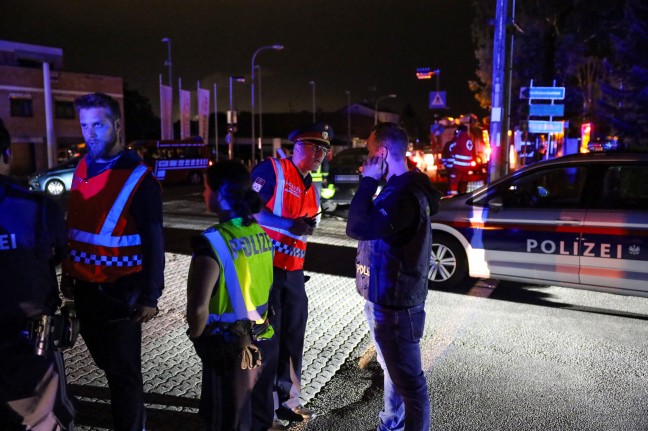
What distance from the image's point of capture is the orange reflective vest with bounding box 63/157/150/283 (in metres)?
2.92

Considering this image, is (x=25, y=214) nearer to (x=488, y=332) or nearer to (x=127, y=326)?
(x=127, y=326)

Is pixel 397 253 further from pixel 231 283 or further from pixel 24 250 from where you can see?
pixel 24 250

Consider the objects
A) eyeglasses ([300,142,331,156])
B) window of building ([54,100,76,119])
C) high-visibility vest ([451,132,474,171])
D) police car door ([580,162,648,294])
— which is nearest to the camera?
eyeglasses ([300,142,331,156])

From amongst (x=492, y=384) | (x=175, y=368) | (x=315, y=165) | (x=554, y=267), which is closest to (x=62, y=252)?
(x=315, y=165)

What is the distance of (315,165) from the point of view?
150 inches

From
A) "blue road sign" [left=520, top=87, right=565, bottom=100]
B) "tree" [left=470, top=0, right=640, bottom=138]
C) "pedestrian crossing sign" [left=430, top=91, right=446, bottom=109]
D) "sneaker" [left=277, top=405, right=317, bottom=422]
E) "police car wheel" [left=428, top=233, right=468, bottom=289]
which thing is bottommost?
"sneaker" [left=277, top=405, right=317, bottom=422]

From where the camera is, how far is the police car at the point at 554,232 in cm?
604

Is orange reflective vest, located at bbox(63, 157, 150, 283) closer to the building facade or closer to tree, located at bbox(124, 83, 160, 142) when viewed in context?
the building facade

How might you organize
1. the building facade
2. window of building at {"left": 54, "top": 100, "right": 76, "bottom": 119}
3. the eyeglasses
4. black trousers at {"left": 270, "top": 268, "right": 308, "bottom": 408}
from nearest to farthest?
black trousers at {"left": 270, "top": 268, "right": 308, "bottom": 408} → the eyeglasses → the building facade → window of building at {"left": 54, "top": 100, "right": 76, "bottom": 119}

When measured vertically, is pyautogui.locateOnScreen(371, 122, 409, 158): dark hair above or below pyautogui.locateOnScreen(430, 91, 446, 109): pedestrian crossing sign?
below

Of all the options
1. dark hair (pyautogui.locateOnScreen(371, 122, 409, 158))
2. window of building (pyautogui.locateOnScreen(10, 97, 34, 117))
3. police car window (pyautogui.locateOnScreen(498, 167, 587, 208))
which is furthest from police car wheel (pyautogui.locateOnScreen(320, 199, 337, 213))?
window of building (pyautogui.locateOnScreen(10, 97, 34, 117))

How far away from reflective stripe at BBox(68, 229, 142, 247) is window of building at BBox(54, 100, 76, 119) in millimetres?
43505

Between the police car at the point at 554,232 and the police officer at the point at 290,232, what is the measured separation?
3.61 metres

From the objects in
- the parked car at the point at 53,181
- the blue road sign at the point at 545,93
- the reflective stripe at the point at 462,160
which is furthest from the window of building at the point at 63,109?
the reflective stripe at the point at 462,160
